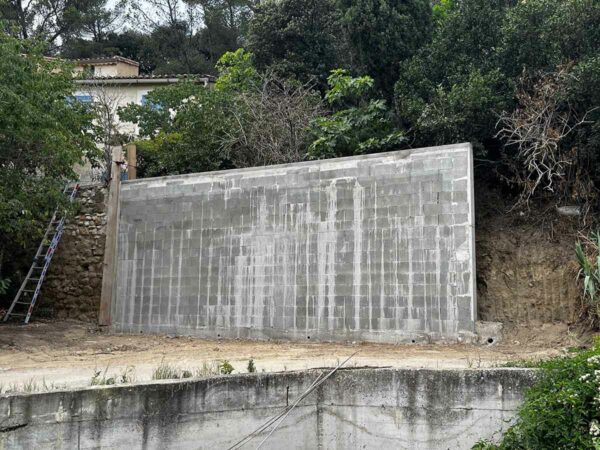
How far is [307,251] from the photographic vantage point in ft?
40.7

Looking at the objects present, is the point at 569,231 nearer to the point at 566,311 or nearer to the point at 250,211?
the point at 566,311

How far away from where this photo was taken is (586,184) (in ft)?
41.8

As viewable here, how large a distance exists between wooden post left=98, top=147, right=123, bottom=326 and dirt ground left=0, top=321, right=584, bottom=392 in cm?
72

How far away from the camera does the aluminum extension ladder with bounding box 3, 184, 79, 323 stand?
47.2 ft

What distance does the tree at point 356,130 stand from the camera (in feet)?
47.5

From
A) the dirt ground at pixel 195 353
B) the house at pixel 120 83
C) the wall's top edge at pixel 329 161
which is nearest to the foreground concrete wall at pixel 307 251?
the wall's top edge at pixel 329 161

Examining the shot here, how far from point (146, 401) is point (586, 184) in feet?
32.5

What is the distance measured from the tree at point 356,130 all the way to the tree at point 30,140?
17.7 ft

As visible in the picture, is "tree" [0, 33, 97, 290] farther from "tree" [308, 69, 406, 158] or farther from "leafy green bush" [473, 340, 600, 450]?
"leafy green bush" [473, 340, 600, 450]

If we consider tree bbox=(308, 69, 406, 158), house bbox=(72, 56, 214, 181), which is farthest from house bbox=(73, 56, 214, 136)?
tree bbox=(308, 69, 406, 158)

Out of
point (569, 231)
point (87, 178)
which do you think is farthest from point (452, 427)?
point (87, 178)

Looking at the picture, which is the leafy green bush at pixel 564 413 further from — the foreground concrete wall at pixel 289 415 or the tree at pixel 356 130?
the tree at pixel 356 130

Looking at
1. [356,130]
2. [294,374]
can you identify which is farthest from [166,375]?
[356,130]

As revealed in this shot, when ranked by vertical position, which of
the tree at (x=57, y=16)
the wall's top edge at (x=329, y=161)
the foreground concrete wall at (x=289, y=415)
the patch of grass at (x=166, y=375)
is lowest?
the foreground concrete wall at (x=289, y=415)
